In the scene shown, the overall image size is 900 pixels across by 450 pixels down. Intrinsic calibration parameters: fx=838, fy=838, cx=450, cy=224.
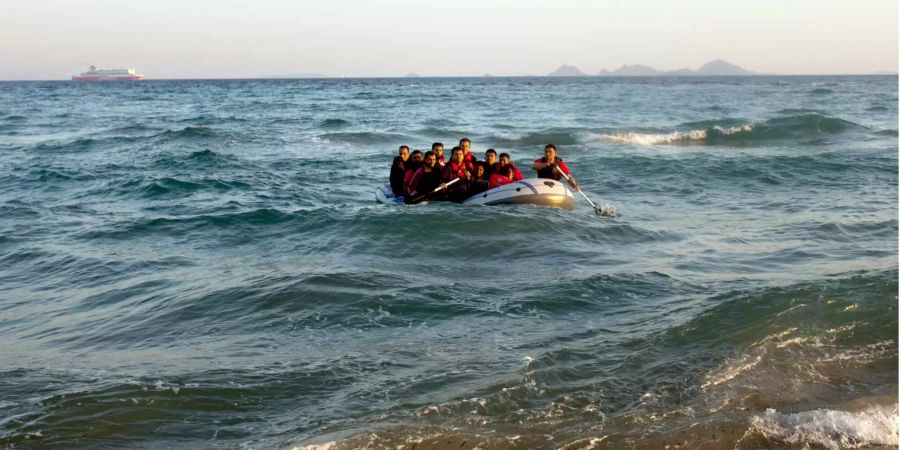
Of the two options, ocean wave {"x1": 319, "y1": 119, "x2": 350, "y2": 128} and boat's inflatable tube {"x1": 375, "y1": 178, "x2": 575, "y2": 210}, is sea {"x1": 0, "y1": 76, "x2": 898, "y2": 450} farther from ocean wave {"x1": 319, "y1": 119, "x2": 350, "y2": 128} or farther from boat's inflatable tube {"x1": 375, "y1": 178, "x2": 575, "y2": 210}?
ocean wave {"x1": 319, "y1": 119, "x2": 350, "y2": 128}

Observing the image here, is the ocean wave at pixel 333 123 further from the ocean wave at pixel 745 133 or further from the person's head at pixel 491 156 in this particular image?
the person's head at pixel 491 156

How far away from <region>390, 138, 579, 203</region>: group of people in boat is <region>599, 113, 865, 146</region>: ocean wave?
13.8 m

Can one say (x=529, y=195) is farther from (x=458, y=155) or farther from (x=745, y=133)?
(x=745, y=133)

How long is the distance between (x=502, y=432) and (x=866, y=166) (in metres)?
17.5

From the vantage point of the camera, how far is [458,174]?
1434 centimetres

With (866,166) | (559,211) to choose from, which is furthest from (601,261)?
(866,166)

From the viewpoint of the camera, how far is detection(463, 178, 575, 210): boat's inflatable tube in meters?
13.6

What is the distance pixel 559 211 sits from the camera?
13469mm

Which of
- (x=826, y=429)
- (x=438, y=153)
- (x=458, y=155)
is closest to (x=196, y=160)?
(x=438, y=153)

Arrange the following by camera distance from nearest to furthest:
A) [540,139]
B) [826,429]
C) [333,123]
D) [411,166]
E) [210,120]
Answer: [826,429] → [411,166] → [540,139] → [333,123] → [210,120]

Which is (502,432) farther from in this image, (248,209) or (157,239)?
(248,209)

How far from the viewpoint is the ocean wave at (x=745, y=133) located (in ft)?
91.6

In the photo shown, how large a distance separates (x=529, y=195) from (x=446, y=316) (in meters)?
5.94

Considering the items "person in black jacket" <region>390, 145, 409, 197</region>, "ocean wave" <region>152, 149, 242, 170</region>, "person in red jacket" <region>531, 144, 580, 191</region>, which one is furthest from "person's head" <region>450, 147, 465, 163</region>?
"ocean wave" <region>152, 149, 242, 170</region>
